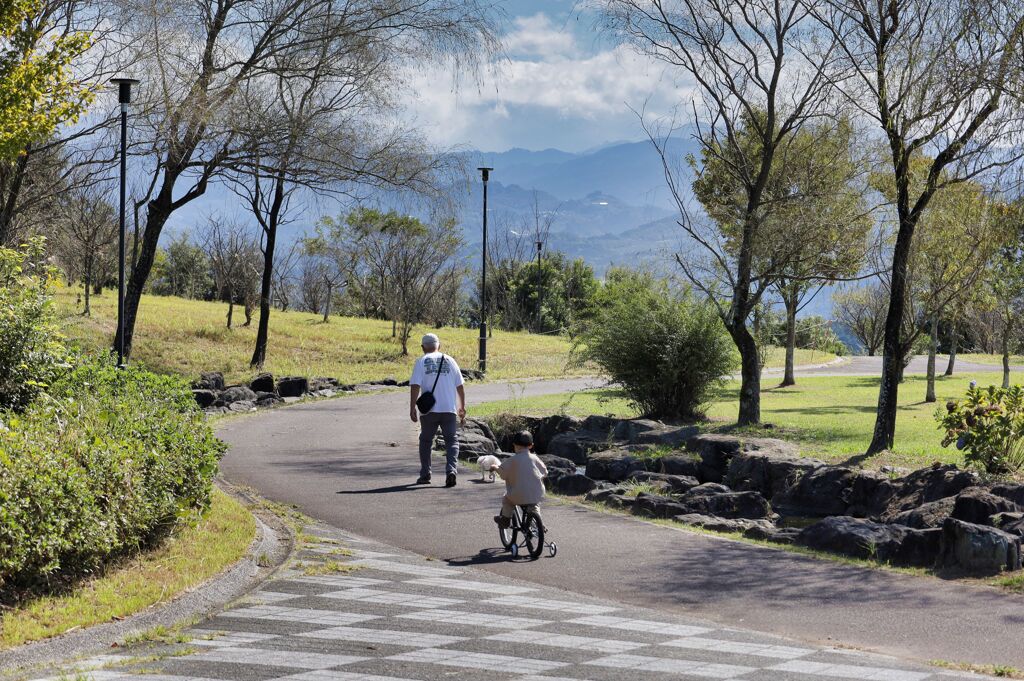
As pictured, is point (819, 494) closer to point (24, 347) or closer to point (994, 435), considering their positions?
point (994, 435)

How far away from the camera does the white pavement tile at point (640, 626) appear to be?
712 cm

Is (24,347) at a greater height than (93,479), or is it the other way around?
(24,347)

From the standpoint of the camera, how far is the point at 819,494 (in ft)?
46.9

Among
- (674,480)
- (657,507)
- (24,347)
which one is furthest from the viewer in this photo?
(674,480)

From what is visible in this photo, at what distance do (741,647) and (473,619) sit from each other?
1.78 metres

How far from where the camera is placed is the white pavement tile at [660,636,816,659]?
6.58 meters

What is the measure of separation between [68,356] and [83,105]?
4.52 meters

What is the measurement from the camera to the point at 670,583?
28.6 ft

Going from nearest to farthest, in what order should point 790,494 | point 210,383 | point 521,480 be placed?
1. point 521,480
2. point 790,494
3. point 210,383

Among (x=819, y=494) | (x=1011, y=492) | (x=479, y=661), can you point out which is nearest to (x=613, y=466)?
(x=819, y=494)

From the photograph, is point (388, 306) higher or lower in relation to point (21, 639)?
higher

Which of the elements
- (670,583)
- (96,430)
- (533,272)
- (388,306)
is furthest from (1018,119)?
(533,272)

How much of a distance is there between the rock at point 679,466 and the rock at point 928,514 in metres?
4.83

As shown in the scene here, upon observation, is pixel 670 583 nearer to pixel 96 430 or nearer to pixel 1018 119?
pixel 96 430
